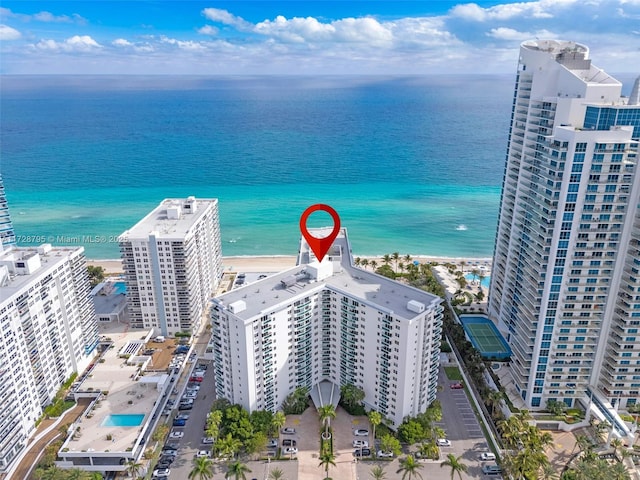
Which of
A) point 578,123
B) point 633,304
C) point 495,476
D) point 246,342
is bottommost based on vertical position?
point 495,476

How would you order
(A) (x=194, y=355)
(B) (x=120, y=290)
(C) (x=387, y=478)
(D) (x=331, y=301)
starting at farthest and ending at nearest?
(B) (x=120, y=290) < (A) (x=194, y=355) < (D) (x=331, y=301) < (C) (x=387, y=478)

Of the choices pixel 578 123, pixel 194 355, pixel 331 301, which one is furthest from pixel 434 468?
pixel 578 123

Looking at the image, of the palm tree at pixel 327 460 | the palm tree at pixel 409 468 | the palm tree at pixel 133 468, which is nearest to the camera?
the palm tree at pixel 409 468

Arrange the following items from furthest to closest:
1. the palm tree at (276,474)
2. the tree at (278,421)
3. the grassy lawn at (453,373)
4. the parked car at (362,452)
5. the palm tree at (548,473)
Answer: the grassy lawn at (453,373) → the tree at (278,421) → the parked car at (362,452) → the palm tree at (276,474) → the palm tree at (548,473)

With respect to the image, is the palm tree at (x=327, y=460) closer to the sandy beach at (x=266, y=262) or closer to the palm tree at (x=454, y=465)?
the palm tree at (x=454, y=465)

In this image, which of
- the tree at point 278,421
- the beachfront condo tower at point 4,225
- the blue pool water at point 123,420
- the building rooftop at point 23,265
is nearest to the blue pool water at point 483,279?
the tree at point 278,421

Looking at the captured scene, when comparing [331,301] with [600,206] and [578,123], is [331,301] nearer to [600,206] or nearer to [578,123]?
[600,206]
